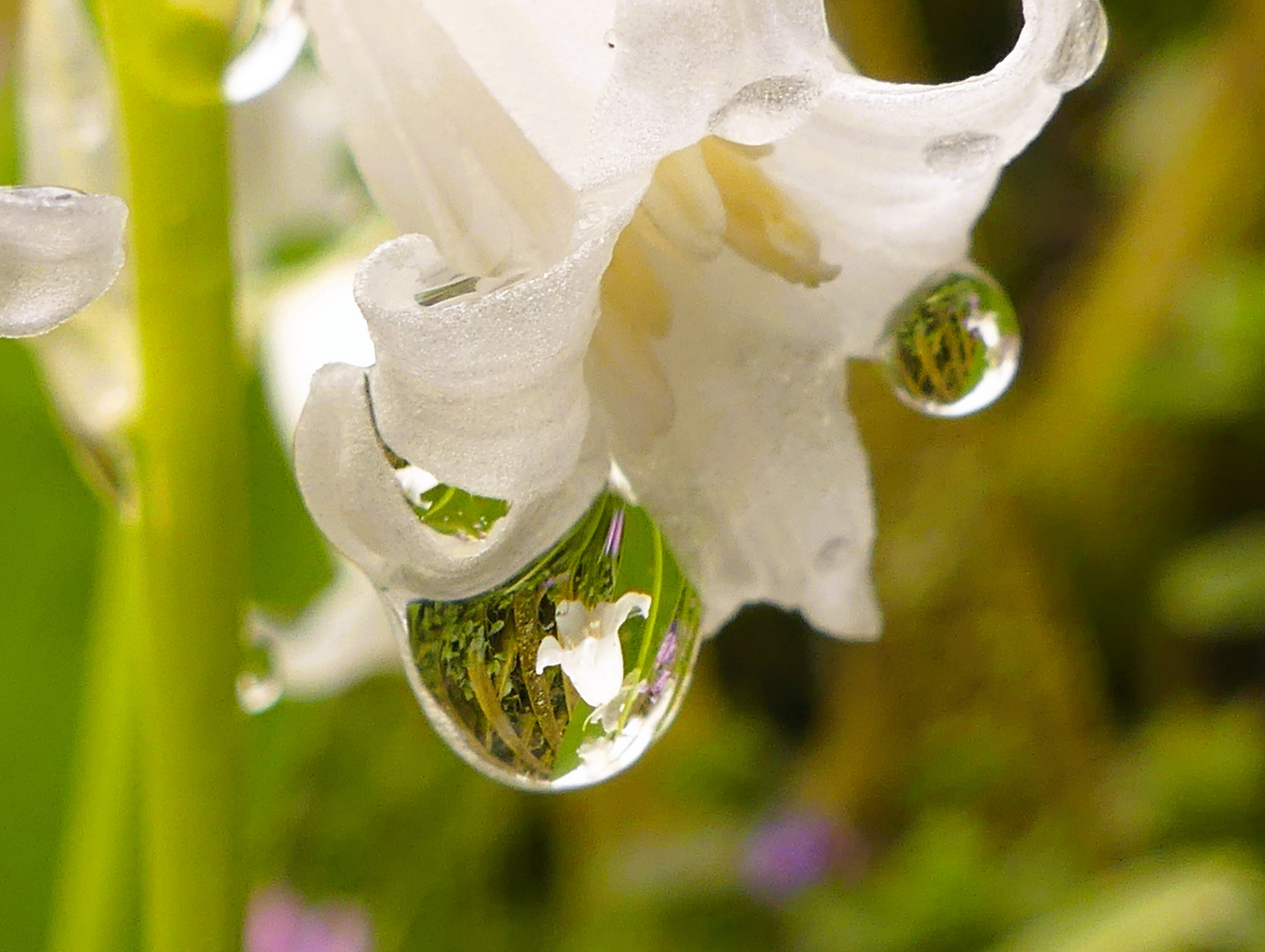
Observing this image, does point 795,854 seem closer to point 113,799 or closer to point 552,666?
point 113,799

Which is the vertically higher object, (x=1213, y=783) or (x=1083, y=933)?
(x=1083, y=933)

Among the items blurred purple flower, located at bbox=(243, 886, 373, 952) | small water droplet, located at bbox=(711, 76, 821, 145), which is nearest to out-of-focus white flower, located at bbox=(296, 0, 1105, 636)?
small water droplet, located at bbox=(711, 76, 821, 145)

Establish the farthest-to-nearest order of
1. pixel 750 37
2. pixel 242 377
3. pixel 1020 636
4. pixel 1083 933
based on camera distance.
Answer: pixel 1020 636 → pixel 1083 933 → pixel 242 377 → pixel 750 37

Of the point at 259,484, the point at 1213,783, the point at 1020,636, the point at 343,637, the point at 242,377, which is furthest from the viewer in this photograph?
the point at 1020,636

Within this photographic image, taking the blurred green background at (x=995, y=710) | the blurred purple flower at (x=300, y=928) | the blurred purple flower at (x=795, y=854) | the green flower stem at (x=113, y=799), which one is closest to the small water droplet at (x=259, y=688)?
the green flower stem at (x=113, y=799)

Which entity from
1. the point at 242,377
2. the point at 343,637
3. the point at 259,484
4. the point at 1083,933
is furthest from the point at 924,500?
the point at 242,377

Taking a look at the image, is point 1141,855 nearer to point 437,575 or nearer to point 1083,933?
point 1083,933

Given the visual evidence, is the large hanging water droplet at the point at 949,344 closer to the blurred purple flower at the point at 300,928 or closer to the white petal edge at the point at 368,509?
the white petal edge at the point at 368,509
